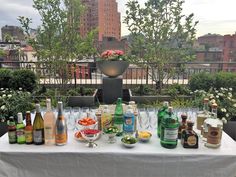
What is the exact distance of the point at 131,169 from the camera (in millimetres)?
1110

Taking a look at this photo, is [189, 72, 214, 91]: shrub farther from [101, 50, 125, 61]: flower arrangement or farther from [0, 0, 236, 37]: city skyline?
[101, 50, 125, 61]: flower arrangement

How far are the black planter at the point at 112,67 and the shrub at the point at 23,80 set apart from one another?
1.46 meters

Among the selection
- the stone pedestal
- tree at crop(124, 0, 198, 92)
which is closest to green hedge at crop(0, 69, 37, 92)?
the stone pedestal

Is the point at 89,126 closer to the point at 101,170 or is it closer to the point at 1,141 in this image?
the point at 101,170

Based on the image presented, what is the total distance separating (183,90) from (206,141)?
2.83m

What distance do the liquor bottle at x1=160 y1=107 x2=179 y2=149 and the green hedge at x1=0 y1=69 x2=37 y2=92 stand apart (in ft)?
10.3

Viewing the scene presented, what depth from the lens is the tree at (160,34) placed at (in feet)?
12.9

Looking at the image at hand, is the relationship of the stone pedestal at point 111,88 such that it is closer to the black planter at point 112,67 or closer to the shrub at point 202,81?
the black planter at point 112,67

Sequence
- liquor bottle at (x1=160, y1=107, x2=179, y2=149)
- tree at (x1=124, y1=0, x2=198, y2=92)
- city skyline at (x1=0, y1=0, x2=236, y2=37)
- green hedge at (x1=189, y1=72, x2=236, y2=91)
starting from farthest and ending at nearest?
tree at (x1=124, y1=0, x2=198, y2=92) < city skyline at (x1=0, y1=0, x2=236, y2=37) < green hedge at (x1=189, y1=72, x2=236, y2=91) < liquor bottle at (x1=160, y1=107, x2=179, y2=149)

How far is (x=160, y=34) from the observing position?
3.98m

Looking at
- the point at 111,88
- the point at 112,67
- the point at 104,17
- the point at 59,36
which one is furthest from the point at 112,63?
the point at 104,17

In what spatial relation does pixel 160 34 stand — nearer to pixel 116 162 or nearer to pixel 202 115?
pixel 202 115

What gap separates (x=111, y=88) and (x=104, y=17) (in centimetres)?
245

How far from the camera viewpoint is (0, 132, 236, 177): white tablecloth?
1.09m
